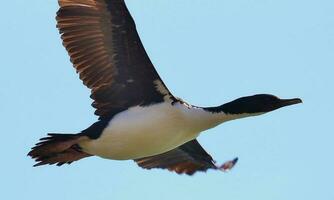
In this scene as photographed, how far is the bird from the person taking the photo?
17422 millimetres

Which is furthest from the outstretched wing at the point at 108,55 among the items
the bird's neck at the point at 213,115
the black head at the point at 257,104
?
the black head at the point at 257,104

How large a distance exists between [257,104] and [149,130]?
183 cm

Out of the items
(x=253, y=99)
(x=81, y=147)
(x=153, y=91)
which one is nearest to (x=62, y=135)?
(x=81, y=147)

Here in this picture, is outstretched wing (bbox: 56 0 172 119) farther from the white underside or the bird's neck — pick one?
the bird's neck

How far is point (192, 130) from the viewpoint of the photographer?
698 inches

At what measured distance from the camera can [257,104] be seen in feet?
59.4

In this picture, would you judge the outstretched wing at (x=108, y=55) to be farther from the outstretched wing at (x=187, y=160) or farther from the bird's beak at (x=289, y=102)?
the outstretched wing at (x=187, y=160)

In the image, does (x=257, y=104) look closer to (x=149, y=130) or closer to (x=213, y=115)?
(x=213, y=115)

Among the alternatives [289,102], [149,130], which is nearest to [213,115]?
[149,130]

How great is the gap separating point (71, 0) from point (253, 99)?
3259 mm

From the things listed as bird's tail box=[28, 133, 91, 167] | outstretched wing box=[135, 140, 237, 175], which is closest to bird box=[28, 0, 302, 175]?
bird's tail box=[28, 133, 91, 167]

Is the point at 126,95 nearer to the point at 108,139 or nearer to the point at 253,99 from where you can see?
the point at 108,139

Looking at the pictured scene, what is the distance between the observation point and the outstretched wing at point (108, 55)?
17359 millimetres

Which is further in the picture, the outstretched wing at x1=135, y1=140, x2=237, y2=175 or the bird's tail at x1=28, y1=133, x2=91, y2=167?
the outstretched wing at x1=135, y1=140, x2=237, y2=175
